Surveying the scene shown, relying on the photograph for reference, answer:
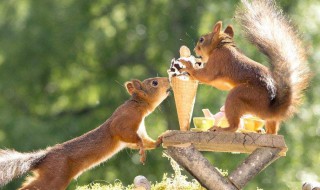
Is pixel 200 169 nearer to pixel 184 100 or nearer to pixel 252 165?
pixel 252 165

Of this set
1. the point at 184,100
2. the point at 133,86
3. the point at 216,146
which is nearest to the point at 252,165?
the point at 216,146

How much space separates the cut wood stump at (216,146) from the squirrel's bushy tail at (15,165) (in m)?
0.70

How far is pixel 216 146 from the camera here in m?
4.55

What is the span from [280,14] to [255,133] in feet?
2.52

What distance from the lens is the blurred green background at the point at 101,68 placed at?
490 inches

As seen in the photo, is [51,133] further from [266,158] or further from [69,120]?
[266,158]

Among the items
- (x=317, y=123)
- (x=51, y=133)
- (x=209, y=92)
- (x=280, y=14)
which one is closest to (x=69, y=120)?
(x=51, y=133)

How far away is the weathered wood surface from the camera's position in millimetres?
4477

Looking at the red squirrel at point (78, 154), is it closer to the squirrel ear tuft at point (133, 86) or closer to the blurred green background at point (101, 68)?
the squirrel ear tuft at point (133, 86)

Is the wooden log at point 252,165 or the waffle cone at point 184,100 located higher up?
the waffle cone at point 184,100

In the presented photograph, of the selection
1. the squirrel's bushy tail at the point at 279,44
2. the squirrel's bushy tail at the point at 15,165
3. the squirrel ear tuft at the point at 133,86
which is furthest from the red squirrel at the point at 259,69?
the squirrel's bushy tail at the point at 15,165

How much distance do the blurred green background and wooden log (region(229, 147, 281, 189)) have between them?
23.5 ft

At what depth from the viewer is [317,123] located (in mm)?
12969

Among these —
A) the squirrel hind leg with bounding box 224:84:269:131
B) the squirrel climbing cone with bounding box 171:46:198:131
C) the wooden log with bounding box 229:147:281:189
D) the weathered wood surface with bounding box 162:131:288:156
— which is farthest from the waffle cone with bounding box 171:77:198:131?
the wooden log with bounding box 229:147:281:189
